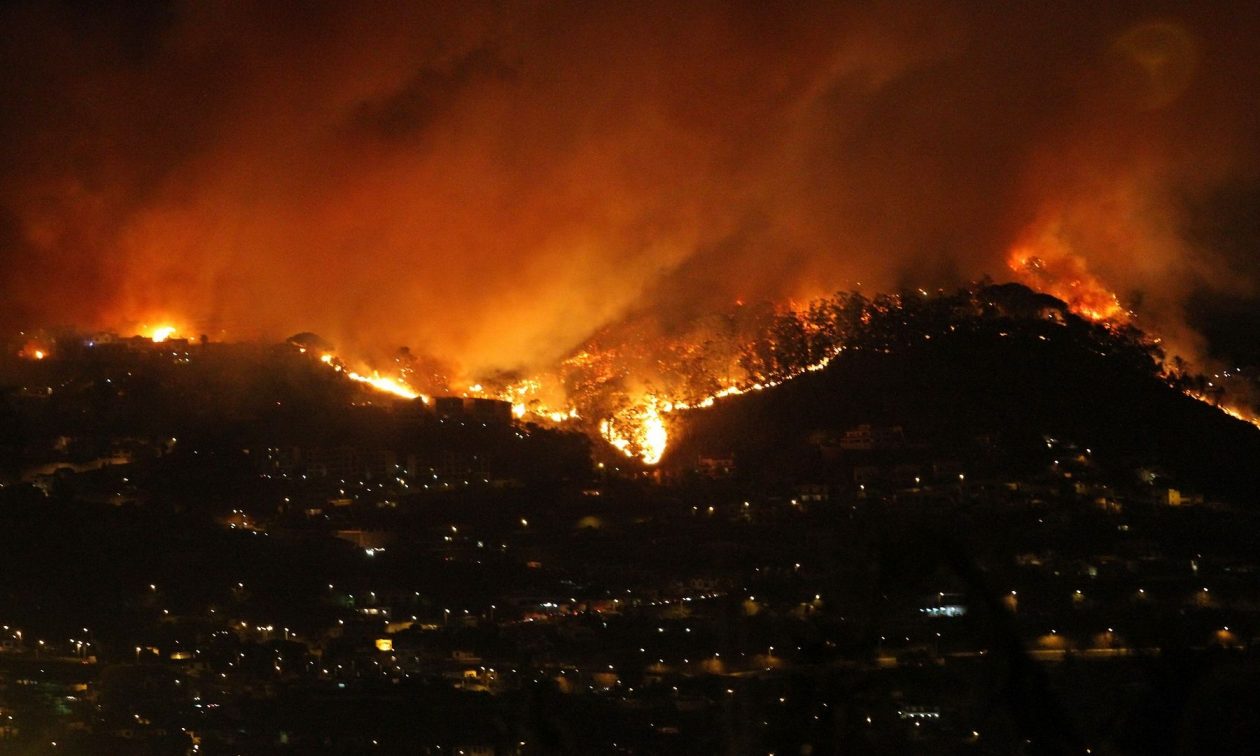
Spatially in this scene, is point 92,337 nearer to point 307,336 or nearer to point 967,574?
point 307,336

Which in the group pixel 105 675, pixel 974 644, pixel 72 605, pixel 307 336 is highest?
pixel 307 336

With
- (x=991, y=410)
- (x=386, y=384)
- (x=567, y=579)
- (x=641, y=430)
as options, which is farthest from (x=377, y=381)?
(x=567, y=579)

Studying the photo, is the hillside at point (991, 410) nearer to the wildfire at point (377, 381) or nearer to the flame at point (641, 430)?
the flame at point (641, 430)

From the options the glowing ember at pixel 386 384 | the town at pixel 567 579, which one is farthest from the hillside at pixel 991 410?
the glowing ember at pixel 386 384

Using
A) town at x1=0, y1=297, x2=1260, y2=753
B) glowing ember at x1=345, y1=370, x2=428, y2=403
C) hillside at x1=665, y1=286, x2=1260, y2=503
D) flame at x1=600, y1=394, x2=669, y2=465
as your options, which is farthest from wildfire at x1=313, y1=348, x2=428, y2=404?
hillside at x1=665, y1=286, x2=1260, y2=503

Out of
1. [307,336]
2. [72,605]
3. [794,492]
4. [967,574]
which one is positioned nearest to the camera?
[967,574]

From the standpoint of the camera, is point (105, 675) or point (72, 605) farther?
point (72, 605)

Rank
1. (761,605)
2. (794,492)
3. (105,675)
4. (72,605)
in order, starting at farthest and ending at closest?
(794,492), (72,605), (105,675), (761,605)

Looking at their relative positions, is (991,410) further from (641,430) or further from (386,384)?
(386,384)

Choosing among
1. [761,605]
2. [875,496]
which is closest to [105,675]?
[761,605]

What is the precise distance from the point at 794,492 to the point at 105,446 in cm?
1007

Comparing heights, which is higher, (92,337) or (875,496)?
(92,337)

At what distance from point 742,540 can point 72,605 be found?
661 cm

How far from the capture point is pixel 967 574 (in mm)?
5004
